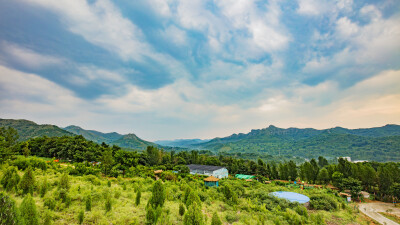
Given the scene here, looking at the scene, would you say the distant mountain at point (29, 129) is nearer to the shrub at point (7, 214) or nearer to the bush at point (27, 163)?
the bush at point (27, 163)

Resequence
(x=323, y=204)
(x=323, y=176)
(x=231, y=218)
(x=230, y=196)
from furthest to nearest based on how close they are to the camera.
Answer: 1. (x=323, y=176)
2. (x=323, y=204)
3. (x=230, y=196)
4. (x=231, y=218)

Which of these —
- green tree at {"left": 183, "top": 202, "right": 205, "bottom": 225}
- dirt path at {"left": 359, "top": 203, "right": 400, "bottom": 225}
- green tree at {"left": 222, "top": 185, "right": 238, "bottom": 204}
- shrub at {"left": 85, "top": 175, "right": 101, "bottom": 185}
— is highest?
green tree at {"left": 183, "top": 202, "right": 205, "bottom": 225}

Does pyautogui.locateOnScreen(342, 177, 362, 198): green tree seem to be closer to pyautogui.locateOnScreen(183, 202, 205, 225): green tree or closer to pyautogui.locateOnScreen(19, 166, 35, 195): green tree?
pyautogui.locateOnScreen(183, 202, 205, 225): green tree

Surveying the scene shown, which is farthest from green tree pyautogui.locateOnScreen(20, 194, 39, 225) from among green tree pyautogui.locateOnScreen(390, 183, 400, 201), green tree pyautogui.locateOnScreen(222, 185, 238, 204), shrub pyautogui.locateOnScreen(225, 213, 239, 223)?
green tree pyautogui.locateOnScreen(390, 183, 400, 201)

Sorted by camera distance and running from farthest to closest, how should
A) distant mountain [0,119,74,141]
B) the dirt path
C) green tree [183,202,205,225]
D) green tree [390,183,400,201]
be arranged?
distant mountain [0,119,74,141] < green tree [390,183,400,201] < the dirt path < green tree [183,202,205,225]

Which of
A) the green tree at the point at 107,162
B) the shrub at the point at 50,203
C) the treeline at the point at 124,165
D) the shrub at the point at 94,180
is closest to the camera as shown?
the shrub at the point at 50,203

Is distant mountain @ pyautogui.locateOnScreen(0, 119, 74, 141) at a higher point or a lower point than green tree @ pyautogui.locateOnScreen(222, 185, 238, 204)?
higher

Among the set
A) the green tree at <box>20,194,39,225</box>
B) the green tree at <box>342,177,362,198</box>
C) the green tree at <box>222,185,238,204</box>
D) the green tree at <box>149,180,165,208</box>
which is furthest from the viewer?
the green tree at <box>342,177,362,198</box>

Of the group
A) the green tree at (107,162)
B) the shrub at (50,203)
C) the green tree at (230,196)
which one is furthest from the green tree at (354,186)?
the shrub at (50,203)

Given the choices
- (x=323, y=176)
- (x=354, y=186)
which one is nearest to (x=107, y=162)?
(x=354, y=186)

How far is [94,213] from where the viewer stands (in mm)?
9727

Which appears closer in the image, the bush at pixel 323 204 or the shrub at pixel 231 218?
the shrub at pixel 231 218

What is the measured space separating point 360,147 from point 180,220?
249 m

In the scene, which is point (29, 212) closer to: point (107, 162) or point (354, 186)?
point (107, 162)
